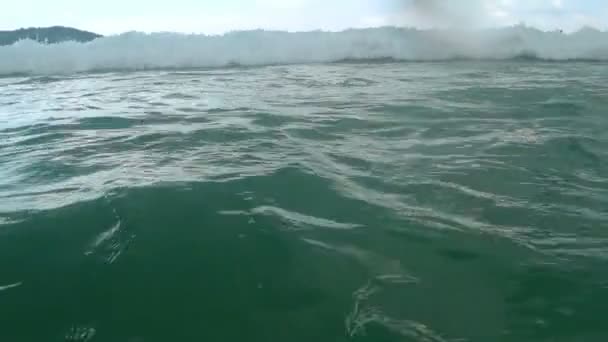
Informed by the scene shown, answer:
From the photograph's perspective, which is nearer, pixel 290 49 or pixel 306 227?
pixel 306 227

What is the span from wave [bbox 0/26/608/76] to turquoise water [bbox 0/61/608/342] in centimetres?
817

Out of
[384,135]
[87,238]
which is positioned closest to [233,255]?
[87,238]

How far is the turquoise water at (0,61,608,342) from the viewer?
2.22 metres

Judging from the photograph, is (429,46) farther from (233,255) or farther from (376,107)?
(233,255)

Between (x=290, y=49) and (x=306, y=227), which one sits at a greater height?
(x=290, y=49)

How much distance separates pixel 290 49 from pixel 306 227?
42.3 ft

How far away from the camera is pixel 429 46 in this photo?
52.1ft

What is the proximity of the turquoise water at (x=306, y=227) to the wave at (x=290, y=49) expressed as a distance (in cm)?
817

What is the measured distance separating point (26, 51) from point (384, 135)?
11771mm

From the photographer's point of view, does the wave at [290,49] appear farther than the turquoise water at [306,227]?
Yes

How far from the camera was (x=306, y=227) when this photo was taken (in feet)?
10.0

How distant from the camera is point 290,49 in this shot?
1538 cm

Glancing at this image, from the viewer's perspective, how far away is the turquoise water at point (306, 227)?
222cm

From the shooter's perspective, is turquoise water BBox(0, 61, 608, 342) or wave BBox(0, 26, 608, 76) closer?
turquoise water BBox(0, 61, 608, 342)
